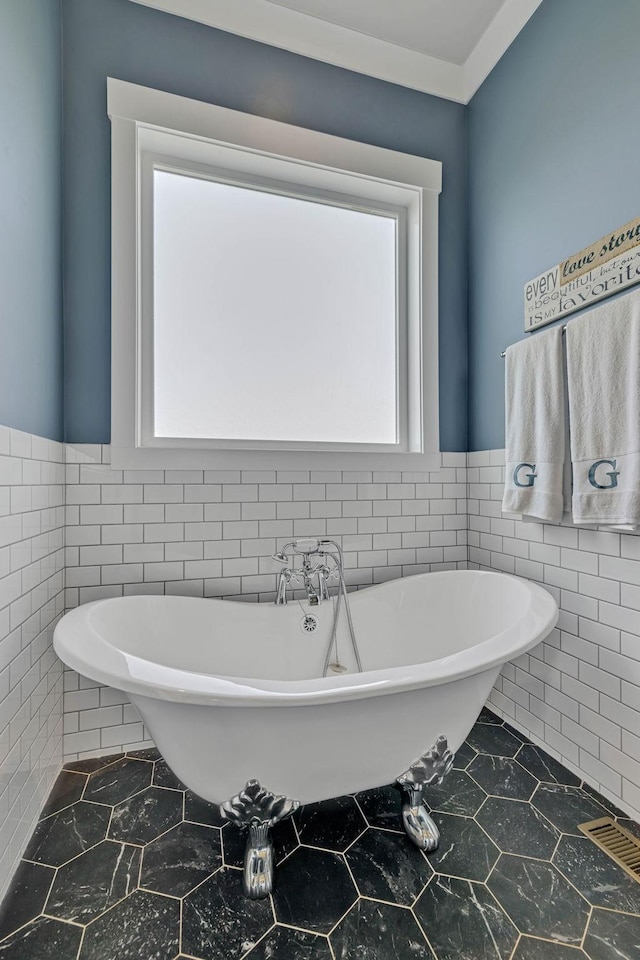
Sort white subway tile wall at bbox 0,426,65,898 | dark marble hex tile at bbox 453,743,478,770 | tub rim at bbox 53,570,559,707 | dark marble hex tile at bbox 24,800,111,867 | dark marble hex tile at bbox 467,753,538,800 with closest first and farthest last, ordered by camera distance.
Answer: tub rim at bbox 53,570,559,707, white subway tile wall at bbox 0,426,65,898, dark marble hex tile at bbox 24,800,111,867, dark marble hex tile at bbox 467,753,538,800, dark marble hex tile at bbox 453,743,478,770

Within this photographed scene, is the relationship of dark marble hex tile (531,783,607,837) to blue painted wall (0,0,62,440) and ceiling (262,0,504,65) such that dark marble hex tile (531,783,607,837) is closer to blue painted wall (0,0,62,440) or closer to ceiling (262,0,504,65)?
blue painted wall (0,0,62,440)

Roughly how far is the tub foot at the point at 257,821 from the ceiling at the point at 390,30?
277 centimetres

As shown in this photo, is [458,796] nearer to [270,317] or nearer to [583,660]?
[583,660]

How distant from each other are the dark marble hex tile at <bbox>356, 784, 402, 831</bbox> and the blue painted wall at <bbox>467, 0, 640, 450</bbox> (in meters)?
1.46

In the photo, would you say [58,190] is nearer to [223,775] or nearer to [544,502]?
[223,775]

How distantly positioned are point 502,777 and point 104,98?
2.98 meters

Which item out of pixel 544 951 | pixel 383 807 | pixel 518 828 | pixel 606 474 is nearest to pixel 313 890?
pixel 383 807

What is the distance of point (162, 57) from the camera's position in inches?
70.4

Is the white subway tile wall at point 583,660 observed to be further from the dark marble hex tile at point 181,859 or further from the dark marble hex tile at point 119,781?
the dark marble hex tile at point 119,781

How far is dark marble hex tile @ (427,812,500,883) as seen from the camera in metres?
1.21

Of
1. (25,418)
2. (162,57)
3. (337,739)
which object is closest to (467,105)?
(162,57)

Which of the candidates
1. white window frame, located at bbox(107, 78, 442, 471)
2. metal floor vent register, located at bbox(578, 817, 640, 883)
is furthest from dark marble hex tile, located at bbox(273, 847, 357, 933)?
white window frame, located at bbox(107, 78, 442, 471)

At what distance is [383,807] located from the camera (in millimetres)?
1446

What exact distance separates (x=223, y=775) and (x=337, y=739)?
293mm
